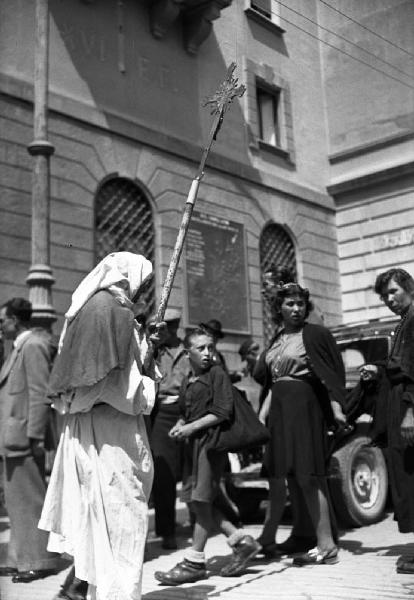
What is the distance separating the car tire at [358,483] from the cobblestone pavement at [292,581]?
0.67 metres

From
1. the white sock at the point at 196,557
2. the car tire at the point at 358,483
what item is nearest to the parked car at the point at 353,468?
the car tire at the point at 358,483

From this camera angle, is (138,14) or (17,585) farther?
(138,14)

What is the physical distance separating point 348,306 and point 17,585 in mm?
3526

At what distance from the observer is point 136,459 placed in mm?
3592

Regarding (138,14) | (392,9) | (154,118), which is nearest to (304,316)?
(392,9)

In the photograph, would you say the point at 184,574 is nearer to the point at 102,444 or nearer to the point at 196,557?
the point at 196,557

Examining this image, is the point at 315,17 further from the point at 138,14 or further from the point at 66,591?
the point at 66,591

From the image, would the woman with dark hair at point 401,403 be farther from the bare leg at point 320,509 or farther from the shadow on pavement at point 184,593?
the shadow on pavement at point 184,593

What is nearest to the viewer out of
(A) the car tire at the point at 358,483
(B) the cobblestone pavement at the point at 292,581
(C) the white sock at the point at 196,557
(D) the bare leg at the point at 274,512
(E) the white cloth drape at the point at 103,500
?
(E) the white cloth drape at the point at 103,500

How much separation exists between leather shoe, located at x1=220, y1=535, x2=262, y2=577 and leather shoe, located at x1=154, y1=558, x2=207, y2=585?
16 cm

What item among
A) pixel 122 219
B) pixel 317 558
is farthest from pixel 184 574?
pixel 122 219

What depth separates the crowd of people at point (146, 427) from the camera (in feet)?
11.5

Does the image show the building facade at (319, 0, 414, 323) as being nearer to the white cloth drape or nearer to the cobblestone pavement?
the cobblestone pavement

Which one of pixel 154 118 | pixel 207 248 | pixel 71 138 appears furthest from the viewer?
pixel 71 138
